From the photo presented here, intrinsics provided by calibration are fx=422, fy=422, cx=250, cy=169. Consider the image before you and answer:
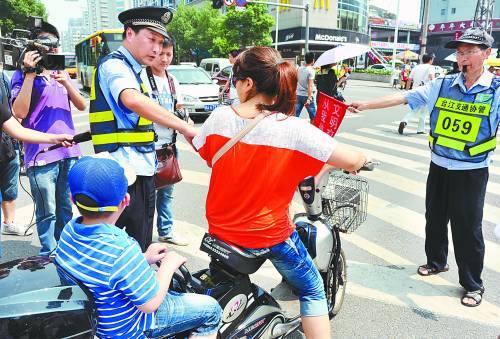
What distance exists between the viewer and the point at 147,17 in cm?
248

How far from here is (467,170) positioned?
3.17 metres


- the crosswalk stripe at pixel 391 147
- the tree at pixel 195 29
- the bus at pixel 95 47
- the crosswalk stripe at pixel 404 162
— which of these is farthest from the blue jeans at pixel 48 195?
the tree at pixel 195 29

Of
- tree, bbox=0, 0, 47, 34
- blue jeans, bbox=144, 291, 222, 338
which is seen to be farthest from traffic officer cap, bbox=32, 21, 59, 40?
tree, bbox=0, 0, 47, 34

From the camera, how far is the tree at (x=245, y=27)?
39500 mm

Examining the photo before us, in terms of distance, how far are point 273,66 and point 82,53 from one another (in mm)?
25200

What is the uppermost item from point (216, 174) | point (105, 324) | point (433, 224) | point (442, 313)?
point (216, 174)

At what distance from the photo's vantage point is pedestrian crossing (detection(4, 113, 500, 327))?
3.28 meters

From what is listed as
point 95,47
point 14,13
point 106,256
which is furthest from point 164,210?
point 14,13

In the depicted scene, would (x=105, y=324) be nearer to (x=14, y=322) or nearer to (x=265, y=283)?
(x=14, y=322)

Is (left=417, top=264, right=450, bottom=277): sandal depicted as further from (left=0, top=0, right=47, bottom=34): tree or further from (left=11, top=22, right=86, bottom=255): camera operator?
(left=0, top=0, right=47, bottom=34): tree

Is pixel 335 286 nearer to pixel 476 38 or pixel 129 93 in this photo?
pixel 129 93

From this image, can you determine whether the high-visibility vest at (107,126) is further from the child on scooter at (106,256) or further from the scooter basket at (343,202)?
the scooter basket at (343,202)

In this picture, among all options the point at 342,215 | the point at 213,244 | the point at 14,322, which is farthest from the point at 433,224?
the point at 14,322

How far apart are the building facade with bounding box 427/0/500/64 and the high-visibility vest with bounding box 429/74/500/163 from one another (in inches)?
2748
